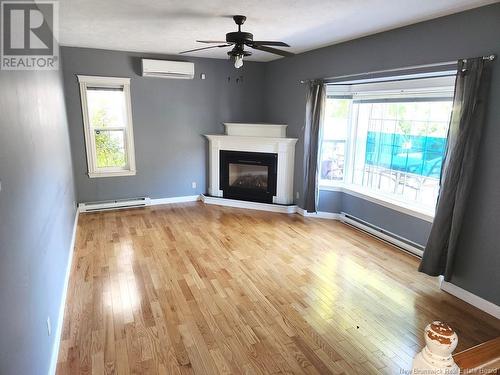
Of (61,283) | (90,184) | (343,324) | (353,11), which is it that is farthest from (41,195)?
(90,184)

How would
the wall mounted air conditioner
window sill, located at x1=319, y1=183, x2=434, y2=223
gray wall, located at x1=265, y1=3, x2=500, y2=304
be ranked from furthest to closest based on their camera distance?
the wall mounted air conditioner, window sill, located at x1=319, y1=183, x2=434, y2=223, gray wall, located at x1=265, y1=3, x2=500, y2=304

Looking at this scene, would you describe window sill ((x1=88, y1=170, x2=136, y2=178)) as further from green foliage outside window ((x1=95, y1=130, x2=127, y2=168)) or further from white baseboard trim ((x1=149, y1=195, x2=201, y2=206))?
white baseboard trim ((x1=149, y1=195, x2=201, y2=206))

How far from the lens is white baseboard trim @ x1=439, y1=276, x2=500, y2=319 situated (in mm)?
2721

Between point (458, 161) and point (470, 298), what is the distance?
1.25m

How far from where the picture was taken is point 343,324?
2.55 metres

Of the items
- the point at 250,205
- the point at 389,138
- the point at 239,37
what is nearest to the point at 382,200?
the point at 389,138

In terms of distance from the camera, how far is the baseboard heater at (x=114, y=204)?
17.0 ft

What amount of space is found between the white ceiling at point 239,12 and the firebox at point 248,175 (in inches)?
79.4

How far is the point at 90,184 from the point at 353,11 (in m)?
4.50

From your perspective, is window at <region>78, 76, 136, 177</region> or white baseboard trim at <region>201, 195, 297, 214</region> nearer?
window at <region>78, 76, 136, 177</region>

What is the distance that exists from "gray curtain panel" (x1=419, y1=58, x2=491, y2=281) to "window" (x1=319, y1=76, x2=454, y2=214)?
486 millimetres

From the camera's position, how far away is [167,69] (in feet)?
17.1

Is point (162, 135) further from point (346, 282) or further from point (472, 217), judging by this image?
point (472, 217)
